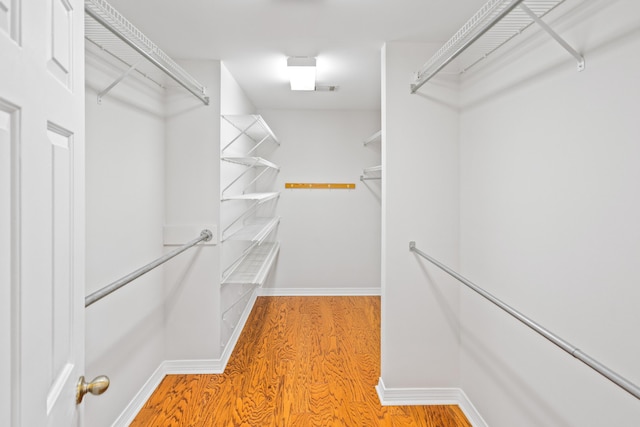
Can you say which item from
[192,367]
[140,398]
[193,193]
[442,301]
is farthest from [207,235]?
[442,301]

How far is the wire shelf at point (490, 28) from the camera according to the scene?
4.09 feet

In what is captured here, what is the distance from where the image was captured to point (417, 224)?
87.6 inches

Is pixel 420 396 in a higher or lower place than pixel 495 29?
lower

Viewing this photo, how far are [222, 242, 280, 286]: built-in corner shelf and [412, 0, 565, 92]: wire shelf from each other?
5.80 feet

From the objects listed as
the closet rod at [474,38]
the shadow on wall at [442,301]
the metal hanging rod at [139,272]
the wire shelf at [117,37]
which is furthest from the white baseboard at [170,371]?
the closet rod at [474,38]

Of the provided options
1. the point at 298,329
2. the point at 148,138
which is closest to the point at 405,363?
the point at 298,329

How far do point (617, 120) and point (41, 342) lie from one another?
5.05ft

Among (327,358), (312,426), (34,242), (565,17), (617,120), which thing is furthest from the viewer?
(327,358)

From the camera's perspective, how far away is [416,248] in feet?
Answer: 7.27

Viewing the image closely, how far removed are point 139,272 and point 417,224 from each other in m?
1.55

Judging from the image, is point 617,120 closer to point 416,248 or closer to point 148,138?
point 416,248

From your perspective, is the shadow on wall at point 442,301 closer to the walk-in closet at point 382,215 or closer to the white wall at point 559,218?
the walk-in closet at point 382,215

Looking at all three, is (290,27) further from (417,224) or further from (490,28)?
(417,224)

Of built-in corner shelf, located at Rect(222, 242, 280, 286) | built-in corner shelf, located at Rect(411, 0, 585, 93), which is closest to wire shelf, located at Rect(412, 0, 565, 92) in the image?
built-in corner shelf, located at Rect(411, 0, 585, 93)
